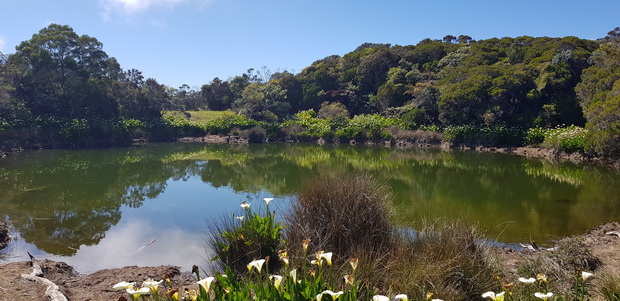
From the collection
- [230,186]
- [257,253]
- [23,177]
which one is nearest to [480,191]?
[230,186]

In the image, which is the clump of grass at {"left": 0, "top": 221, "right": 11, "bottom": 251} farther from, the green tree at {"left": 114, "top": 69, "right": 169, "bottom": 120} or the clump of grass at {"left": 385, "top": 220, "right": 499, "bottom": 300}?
the green tree at {"left": 114, "top": 69, "right": 169, "bottom": 120}

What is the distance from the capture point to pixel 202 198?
12.0m

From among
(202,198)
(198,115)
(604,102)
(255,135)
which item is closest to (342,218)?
(202,198)

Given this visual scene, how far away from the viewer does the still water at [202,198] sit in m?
7.71

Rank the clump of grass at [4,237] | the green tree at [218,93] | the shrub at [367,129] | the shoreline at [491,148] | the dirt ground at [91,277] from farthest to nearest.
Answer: the green tree at [218,93]
the shrub at [367,129]
the shoreline at [491,148]
the clump of grass at [4,237]
the dirt ground at [91,277]

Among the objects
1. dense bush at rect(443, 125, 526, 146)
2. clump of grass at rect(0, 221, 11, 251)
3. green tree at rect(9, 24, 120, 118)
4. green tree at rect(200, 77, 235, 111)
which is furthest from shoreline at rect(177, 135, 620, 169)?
clump of grass at rect(0, 221, 11, 251)

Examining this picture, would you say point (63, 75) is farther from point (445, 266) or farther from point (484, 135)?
point (445, 266)

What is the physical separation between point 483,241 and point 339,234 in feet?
5.07

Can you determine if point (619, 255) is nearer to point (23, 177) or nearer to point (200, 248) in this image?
point (200, 248)

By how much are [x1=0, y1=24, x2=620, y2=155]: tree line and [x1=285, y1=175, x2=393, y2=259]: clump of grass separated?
16636 mm

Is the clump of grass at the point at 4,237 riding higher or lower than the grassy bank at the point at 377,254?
lower

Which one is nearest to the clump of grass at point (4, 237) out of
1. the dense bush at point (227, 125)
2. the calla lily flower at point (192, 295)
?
the calla lily flower at point (192, 295)

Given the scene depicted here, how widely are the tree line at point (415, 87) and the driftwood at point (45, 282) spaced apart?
769 inches

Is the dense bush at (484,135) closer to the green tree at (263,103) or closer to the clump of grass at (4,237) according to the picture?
the green tree at (263,103)
